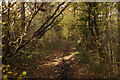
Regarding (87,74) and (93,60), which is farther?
(93,60)

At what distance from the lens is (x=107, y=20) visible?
8.09 metres

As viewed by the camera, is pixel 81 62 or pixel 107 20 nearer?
pixel 107 20

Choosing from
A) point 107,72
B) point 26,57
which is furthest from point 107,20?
point 26,57

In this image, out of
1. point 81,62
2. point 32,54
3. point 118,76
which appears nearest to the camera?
point 118,76

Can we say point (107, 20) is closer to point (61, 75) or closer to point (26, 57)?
point (61, 75)

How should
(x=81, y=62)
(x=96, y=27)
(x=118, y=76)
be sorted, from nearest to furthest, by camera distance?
(x=118, y=76) → (x=96, y=27) → (x=81, y=62)

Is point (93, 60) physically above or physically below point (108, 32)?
below

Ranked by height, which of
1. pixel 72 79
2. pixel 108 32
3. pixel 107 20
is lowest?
pixel 72 79

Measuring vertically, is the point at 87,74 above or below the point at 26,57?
below

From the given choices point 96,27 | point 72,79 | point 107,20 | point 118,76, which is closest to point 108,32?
point 107,20

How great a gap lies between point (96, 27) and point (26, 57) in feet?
22.0

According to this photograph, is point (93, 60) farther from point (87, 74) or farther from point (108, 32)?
point (108, 32)

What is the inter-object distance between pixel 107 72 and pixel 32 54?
7.16 metres

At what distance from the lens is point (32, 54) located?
12.1 m
